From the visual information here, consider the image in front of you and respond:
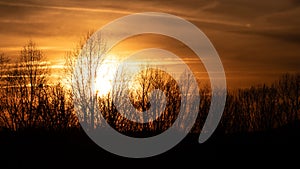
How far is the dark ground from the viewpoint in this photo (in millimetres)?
38688

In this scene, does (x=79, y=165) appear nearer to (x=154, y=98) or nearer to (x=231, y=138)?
(x=231, y=138)

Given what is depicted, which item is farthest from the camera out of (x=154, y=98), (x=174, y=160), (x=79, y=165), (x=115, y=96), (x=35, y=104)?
(x=154, y=98)

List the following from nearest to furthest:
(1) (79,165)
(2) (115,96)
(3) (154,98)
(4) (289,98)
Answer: (1) (79,165) → (2) (115,96) → (3) (154,98) → (4) (289,98)

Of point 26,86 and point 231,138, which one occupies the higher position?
point 26,86

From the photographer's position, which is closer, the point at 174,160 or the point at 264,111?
the point at 174,160

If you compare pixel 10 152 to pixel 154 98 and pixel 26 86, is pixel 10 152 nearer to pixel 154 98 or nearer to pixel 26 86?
pixel 26 86

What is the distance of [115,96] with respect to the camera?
208 feet

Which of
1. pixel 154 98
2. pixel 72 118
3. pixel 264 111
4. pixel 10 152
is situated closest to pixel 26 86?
pixel 72 118

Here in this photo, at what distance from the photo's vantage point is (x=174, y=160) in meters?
40.6

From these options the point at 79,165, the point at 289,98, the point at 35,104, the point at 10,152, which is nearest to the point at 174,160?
the point at 79,165

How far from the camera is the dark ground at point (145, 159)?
1523 inches

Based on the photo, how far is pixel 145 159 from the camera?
39.8 m

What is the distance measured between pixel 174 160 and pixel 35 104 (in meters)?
34.0

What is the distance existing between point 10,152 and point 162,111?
42.4 m
